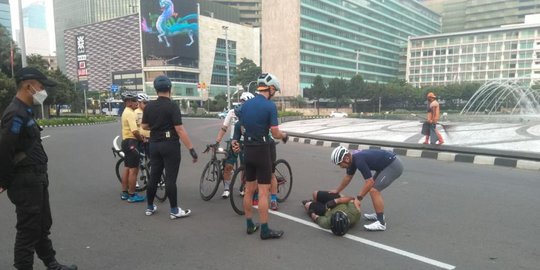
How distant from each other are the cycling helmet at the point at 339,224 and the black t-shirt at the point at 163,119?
7.72 feet

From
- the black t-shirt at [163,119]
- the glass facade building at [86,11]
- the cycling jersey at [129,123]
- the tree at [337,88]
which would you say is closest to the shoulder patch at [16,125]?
the black t-shirt at [163,119]

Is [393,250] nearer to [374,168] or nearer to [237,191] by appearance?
[374,168]

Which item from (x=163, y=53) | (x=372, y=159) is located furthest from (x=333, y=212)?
(x=163, y=53)

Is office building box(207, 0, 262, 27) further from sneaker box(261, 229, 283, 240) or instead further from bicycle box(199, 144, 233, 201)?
sneaker box(261, 229, 283, 240)

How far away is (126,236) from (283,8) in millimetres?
94401

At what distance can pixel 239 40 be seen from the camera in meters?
106

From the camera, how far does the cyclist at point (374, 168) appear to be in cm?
473

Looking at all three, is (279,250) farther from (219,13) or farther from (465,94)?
(219,13)

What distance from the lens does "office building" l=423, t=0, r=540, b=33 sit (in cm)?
11565

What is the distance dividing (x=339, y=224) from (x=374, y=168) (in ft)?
3.07

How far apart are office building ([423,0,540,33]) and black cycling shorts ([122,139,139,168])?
457 feet

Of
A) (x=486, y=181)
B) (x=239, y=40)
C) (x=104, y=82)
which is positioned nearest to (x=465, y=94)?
(x=239, y=40)

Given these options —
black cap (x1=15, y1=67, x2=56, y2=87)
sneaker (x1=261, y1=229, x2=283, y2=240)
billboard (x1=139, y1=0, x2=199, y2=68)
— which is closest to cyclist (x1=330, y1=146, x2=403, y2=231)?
sneaker (x1=261, y1=229, x2=283, y2=240)

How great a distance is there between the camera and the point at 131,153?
6.13m
